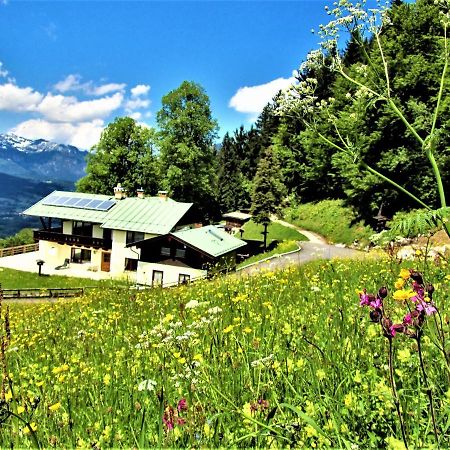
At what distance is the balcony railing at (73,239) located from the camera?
4719 cm

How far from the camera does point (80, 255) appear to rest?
165 ft

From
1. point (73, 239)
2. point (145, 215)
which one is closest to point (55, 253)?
point (73, 239)

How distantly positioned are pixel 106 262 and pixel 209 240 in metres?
15.2

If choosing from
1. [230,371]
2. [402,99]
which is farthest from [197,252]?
[230,371]

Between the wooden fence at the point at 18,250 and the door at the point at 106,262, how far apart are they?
13.8 meters

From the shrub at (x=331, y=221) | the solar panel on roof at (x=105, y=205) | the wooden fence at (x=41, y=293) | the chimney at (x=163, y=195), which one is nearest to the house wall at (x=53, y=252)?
the solar panel on roof at (x=105, y=205)

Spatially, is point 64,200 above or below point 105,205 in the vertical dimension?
above

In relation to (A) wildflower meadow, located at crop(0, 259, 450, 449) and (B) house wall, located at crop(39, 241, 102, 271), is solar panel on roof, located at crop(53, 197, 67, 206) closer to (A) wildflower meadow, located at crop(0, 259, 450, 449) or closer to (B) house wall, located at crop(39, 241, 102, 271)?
(B) house wall, located at crop(39, 241, 102, 271)

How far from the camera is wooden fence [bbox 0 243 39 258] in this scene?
5178 centimetres

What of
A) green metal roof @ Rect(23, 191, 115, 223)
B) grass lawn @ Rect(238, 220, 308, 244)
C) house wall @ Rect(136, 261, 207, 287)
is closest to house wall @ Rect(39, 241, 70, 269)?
green metal roof @ Rect(23, 191, 115, 223)

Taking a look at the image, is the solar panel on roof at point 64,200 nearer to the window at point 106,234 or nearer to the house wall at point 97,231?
the house wall at point 97,231

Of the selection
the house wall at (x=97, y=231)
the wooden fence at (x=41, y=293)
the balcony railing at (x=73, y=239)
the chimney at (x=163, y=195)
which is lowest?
the wooden fence at (x=41, y=293)

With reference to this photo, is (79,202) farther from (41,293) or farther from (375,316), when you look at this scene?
(375,316)

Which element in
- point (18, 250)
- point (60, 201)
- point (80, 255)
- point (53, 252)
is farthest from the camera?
point (18, 250)
